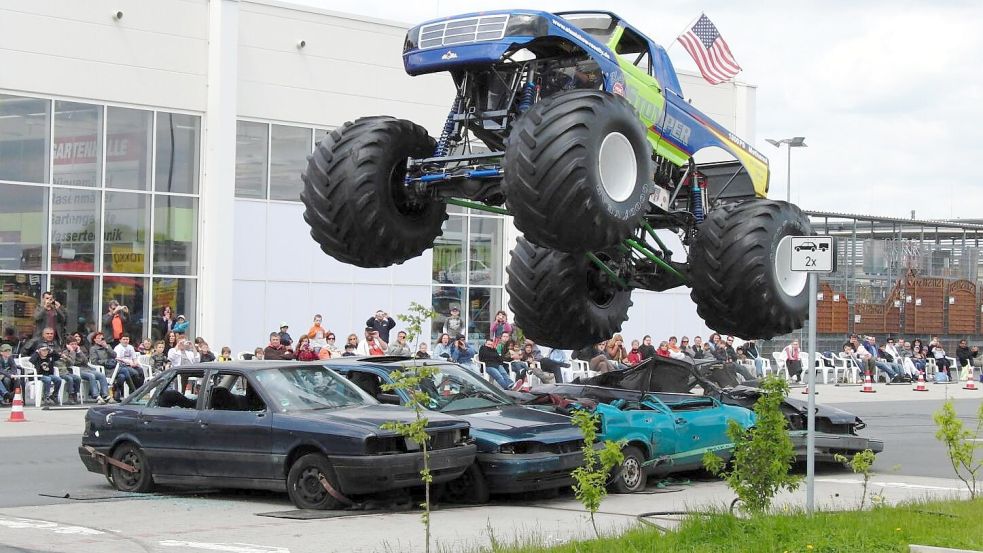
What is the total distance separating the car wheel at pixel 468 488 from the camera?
41.3 feet

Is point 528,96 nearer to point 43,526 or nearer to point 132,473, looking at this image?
point 132,473

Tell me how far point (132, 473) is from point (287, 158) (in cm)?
1986

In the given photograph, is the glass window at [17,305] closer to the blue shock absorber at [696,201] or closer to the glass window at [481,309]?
the glass window at [481,309]

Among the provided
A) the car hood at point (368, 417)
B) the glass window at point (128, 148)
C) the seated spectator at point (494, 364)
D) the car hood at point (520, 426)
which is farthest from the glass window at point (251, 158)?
the car hood at point (368, 417)

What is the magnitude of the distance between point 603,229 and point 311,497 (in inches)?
139

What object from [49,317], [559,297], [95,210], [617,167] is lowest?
[49,317]

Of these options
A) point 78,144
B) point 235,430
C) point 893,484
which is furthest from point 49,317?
point 893,484

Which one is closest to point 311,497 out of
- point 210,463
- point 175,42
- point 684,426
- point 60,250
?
point 210,463

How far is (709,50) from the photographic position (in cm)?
2552

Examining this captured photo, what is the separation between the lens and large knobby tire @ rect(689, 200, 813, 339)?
14461mm

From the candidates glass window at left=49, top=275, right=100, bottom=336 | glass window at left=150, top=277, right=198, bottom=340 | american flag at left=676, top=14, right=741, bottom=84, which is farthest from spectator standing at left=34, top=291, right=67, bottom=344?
american flag at left=676, top=14, right=741, bottom=84

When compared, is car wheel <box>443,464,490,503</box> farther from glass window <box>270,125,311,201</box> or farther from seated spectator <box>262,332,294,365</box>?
glass window <box>270,125,311,201</box>

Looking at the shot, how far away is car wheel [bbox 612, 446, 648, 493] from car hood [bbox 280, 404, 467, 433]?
198cm

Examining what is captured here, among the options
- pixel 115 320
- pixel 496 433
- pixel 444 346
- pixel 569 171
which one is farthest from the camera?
pixel 444 346
